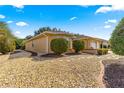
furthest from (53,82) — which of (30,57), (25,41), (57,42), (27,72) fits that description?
(57,42)

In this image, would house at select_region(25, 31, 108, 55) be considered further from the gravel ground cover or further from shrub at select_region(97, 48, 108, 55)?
the gravel ground cover

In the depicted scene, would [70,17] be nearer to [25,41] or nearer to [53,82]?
[25,41]

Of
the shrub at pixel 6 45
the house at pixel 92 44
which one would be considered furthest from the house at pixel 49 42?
the shrub at pixel 6 45

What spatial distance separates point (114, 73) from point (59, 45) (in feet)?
17.4

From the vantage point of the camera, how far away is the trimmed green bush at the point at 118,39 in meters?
8.74

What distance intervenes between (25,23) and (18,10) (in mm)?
519

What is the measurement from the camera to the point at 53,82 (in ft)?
21.5

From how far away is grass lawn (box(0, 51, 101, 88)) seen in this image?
6.49m

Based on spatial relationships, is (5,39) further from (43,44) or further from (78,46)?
(43,44)

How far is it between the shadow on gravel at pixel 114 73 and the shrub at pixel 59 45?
3030 mm

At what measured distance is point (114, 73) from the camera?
7594 mm

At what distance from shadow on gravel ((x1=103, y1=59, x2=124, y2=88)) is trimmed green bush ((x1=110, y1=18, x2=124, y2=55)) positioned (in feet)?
1.54

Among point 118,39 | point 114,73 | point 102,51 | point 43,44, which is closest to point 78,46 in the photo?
point 102,51

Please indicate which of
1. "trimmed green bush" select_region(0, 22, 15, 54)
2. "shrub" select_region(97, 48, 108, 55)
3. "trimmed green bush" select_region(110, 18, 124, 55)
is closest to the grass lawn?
"shrub" select_region(97, 48, 108, 55)
